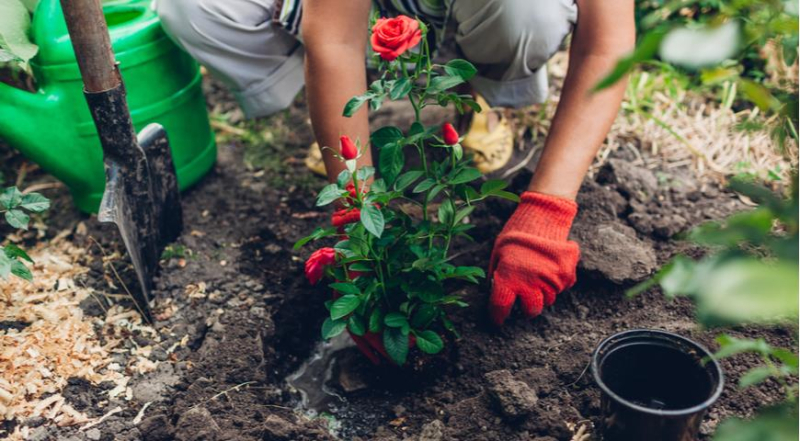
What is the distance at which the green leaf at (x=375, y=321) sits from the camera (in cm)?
156

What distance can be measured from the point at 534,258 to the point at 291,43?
3.51 feet

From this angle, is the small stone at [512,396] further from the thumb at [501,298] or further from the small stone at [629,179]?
the small stone at [629,179]

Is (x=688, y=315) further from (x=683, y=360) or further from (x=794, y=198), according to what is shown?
(x=794, y=198)

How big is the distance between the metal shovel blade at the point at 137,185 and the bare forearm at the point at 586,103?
3.26 feet

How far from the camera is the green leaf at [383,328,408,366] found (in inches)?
61.2

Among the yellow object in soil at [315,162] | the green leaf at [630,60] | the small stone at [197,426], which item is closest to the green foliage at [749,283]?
the green leaf at [630,60]

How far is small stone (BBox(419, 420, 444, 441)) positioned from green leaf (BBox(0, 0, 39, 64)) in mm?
1304

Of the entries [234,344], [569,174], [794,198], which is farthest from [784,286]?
[234,344]

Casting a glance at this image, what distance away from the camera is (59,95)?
81.0 inches

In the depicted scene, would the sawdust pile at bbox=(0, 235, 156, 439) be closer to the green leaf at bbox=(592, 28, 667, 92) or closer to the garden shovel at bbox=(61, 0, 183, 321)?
the garden shovel at bbox=(61, 0, 183, 321)

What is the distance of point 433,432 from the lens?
1.56 metres

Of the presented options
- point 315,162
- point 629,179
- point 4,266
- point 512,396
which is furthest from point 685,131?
point 4,266

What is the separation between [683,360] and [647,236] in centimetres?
63

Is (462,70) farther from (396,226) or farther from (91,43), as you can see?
(91,43)
